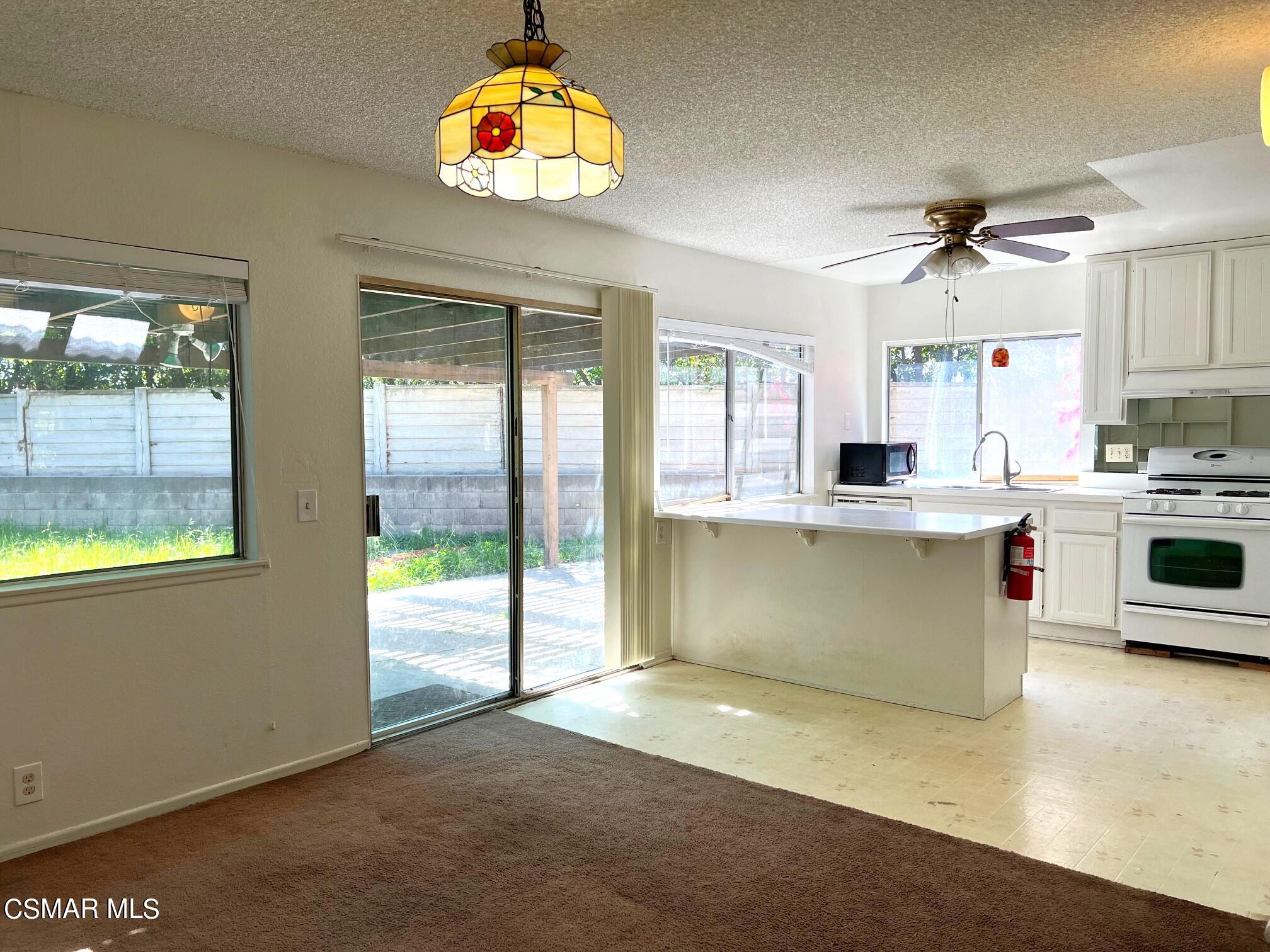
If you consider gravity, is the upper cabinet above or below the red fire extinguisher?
above

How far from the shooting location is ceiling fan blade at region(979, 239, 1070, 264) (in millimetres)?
4379

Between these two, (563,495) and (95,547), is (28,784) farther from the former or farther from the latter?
(563,495)

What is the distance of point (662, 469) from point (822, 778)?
2411mm

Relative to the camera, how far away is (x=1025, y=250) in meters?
4.43

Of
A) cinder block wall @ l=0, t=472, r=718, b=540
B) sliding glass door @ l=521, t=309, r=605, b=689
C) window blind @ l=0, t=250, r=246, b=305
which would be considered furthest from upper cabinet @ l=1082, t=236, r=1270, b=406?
window blind @ l=0, t=250, r=246, b=305

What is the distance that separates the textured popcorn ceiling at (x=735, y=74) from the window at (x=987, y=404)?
8.77 ft

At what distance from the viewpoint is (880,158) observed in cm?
368

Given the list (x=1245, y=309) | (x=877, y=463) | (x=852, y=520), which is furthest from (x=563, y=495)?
(x=1245, y=309)

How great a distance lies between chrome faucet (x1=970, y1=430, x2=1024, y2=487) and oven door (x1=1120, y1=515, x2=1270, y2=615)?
100cm

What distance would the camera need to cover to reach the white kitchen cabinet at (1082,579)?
563 centimetres

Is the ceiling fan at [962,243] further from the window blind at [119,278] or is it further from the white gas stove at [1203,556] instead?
the window blind at [119,278]

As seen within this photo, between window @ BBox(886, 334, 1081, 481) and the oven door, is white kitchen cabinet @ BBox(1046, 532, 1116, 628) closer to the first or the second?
the oven door

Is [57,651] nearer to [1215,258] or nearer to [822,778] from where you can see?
[822,778]

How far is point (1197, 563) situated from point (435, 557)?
4.23m
